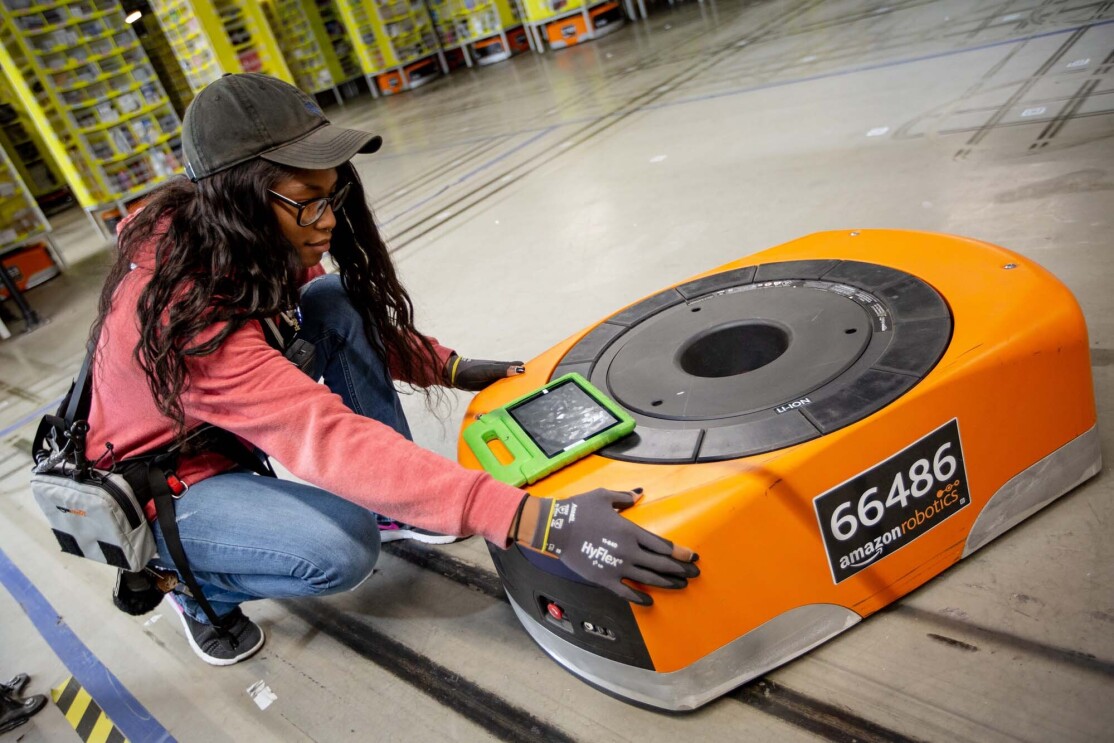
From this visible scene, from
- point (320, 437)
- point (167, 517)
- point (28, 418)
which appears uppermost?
point (320, 437)

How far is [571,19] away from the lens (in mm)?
9062

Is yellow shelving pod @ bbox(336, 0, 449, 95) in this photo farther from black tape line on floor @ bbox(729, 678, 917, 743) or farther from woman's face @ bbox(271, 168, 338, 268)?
black tape line on floor @ bbox(729, 678, 917, 743)

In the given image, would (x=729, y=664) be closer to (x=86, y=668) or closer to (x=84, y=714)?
(x=84, y=714)

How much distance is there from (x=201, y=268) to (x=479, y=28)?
10149 millimetres

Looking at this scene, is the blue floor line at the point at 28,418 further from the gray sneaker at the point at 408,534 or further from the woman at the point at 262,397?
the woman at the point at 262,397

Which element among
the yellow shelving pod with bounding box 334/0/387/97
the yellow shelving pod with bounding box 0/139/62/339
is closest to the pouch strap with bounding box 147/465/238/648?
the yellow shelving pod with bounding box 0/139/62/339

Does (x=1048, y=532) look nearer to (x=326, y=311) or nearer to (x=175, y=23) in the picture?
(x=326, y=311)

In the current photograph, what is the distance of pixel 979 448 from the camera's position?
111 centimetres

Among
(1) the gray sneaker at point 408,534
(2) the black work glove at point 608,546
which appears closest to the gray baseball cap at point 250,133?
(2) the black work glove at point 608,546

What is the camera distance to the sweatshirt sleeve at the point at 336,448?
1031 millimetres

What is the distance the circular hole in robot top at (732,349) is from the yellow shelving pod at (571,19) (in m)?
8.44

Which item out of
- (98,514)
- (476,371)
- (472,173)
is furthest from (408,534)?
(472,173)

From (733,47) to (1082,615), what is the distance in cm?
586

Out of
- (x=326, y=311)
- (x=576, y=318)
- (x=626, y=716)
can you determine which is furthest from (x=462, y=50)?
(x=626, y=716)
